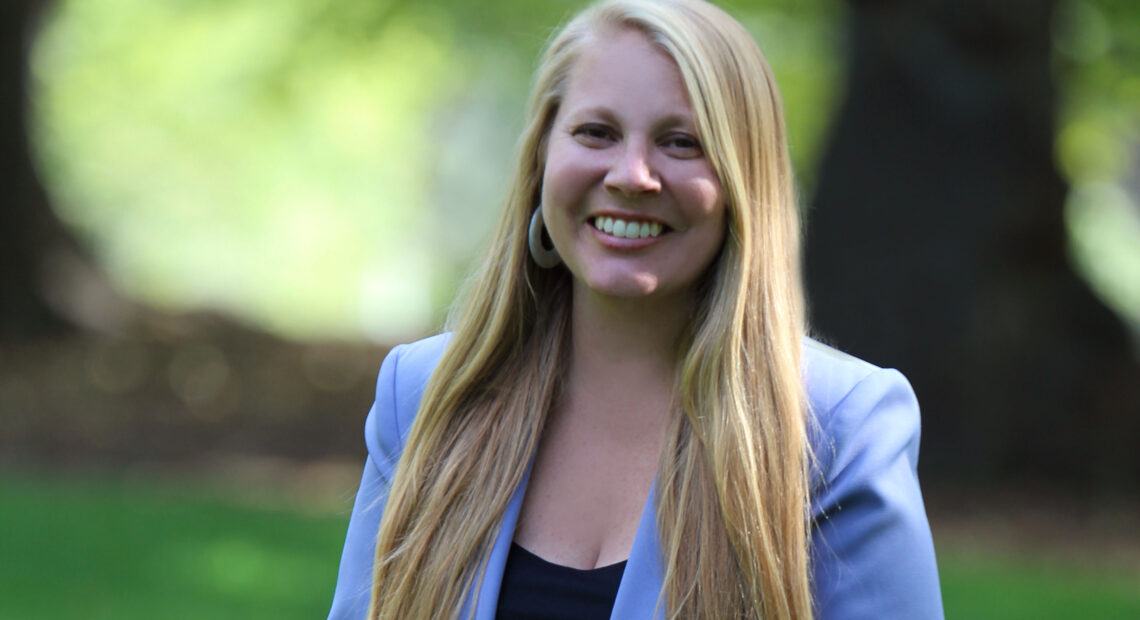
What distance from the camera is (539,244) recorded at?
2.97 m

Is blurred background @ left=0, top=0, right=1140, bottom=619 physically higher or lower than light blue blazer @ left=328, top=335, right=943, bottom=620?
higher

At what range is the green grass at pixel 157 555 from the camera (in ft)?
21.4

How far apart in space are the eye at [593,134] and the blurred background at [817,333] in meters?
4.25

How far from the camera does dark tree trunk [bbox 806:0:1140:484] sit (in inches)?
366

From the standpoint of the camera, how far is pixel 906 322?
31.0 feet

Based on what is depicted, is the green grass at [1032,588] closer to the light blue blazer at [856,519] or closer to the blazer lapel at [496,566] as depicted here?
the light blue blazer at [856,519]

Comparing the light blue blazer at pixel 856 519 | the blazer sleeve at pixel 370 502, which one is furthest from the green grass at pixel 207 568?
the light blue blazer at pixel 856 519

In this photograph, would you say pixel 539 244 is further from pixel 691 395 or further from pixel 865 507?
pixel 865 507

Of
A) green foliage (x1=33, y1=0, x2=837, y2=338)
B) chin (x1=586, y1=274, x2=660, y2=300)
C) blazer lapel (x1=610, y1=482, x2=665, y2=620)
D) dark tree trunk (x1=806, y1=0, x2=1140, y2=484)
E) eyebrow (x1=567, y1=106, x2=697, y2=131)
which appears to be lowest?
blazer lapel (x1=610, y1=482, x2=665, y2=620)

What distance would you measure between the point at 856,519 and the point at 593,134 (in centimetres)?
90

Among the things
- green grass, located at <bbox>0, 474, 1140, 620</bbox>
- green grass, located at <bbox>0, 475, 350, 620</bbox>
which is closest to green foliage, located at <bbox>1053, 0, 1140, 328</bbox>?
green grass, located at <bbox>0, 474, 1140, 620</bbox>

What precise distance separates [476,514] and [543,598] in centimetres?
23

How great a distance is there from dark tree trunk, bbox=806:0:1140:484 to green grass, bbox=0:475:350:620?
402 cm

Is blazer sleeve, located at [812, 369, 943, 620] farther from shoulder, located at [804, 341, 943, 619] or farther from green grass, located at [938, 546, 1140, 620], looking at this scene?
green grass, located at [938, 546, 1140, 620]
